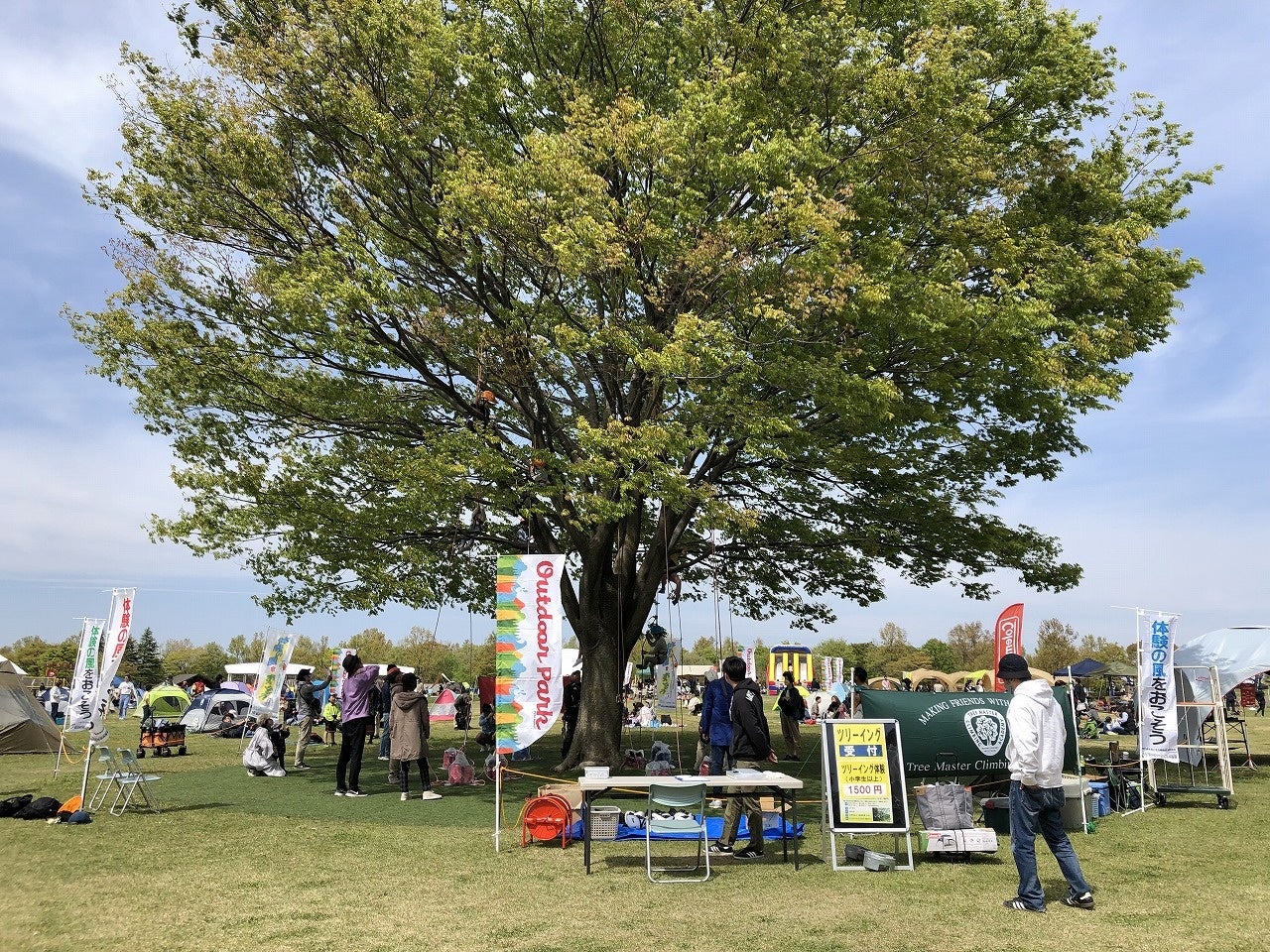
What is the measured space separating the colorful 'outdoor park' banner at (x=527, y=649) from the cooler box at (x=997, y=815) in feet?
16.4

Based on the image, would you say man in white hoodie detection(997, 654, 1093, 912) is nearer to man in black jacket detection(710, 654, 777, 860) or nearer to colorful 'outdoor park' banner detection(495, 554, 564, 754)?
man in black jacket detection(710, 654, 777, 860)

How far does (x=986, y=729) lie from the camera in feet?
35.7

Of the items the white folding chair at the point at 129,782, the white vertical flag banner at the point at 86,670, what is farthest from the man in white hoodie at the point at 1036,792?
the white vertical flag banner at the point at 86,670

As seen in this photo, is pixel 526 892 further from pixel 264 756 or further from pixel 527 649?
pixel 264 756

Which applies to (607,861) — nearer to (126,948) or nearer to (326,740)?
(126,948)

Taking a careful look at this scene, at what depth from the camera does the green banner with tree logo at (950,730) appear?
35.1ft

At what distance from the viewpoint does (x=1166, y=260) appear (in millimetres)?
13430

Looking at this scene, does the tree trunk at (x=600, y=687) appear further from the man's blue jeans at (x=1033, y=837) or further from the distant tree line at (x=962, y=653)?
the distant tree line at (x=962, y=653)

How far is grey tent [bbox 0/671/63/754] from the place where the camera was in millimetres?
19141

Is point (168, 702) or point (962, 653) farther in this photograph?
point (962, 653)

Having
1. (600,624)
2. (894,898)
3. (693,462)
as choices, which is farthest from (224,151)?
(894,898)

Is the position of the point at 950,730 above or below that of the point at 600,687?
below

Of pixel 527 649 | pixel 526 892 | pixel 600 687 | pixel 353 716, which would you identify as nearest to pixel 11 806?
pixel 353 716

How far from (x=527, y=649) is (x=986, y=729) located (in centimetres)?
583
